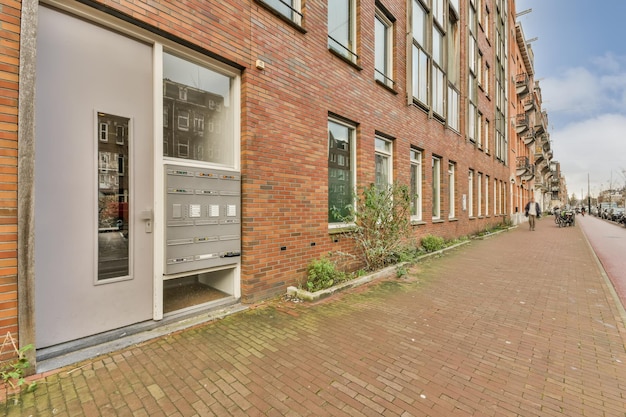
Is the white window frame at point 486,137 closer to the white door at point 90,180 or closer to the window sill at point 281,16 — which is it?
the window sill at point 281,16

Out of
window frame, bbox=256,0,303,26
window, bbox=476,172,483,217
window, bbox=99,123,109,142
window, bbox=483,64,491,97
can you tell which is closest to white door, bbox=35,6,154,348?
window, bbox=99,123,109,142

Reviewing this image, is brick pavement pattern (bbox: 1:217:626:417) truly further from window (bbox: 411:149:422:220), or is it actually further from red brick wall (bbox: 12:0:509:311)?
window (bbox: 411:149:422:220)

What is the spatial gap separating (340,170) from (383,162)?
6.86 ft

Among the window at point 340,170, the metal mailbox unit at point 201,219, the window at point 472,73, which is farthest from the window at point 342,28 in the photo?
the window at point 472,73

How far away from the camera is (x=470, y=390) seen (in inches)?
99.0

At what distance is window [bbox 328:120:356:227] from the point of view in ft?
20.4

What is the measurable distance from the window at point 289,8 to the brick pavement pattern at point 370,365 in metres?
4.80

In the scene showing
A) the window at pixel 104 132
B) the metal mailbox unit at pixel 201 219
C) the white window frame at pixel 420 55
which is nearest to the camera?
the window at pixel 104 132

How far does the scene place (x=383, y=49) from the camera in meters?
8.16

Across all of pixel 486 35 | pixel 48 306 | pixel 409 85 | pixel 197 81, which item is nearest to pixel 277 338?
pixel 48 306

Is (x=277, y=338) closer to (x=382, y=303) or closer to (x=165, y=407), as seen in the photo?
(x=165, y=407)

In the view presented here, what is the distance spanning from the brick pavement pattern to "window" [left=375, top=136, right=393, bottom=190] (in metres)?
3.72

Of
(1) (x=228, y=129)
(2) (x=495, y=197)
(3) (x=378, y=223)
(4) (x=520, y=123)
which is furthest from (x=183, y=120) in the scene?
(4) (x=520, y=123)

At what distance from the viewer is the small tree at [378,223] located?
6.34 metres
